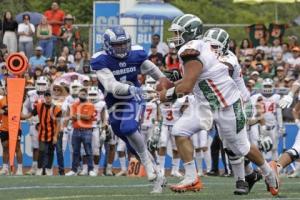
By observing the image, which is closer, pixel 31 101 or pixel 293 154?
pixel 293 154

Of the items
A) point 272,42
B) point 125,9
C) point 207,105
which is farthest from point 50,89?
point 207,105

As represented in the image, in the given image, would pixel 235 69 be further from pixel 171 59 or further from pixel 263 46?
pixel 263 46

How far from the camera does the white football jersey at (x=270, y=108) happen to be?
1997cm

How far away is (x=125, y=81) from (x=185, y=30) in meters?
1.30

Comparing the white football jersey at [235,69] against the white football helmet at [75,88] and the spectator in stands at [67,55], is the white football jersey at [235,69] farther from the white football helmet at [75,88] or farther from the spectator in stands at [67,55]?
the spectator in stands at [67,55]

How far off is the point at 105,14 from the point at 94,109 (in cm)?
576

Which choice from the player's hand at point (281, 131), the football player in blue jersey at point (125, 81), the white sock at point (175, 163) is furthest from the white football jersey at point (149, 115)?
the football player in blue jersey at point (125, 81)

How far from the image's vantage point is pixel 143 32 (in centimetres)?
2372

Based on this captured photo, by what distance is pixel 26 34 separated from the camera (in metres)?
22.6

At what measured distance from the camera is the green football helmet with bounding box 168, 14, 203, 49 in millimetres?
11023

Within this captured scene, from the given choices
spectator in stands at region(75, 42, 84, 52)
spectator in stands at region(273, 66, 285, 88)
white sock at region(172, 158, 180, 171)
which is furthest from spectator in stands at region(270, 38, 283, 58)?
white sock at region(172, 158, 180, 171)

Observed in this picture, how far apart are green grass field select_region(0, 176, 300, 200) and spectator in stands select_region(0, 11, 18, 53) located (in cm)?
857

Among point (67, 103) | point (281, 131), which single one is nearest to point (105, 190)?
point (67, 103)

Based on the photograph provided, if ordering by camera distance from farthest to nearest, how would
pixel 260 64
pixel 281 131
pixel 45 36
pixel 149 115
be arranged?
1. pixel 45 36
2. pixel 260 64
3. pixel 281 131
4. pixel 149 115
